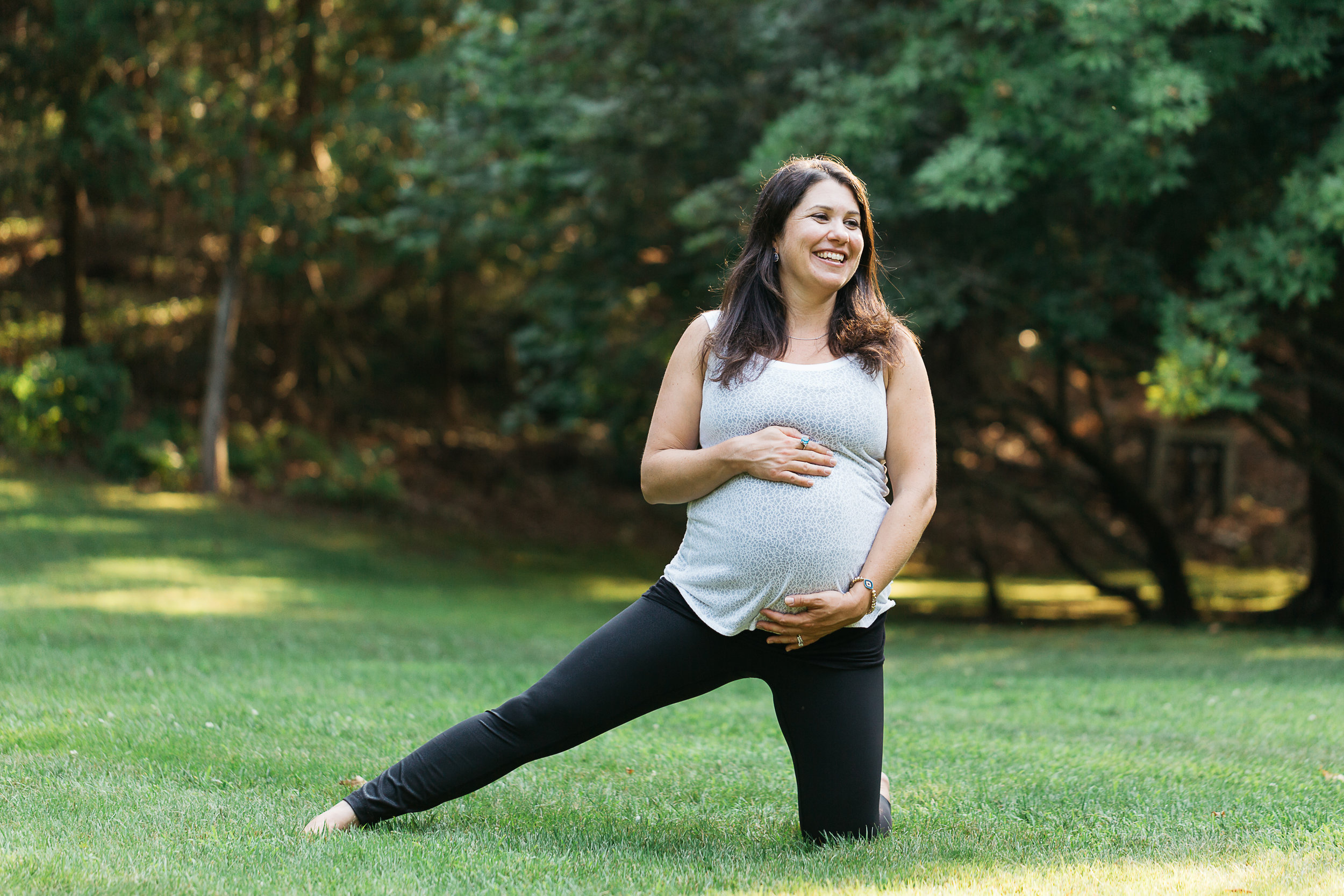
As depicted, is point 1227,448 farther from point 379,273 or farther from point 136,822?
point 136,822

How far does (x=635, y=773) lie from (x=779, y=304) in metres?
2.09

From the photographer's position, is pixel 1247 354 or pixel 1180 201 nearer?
pixel 1247 354

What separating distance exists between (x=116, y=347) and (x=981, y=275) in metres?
16.2

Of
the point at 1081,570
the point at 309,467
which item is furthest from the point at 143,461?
the point at 1081,570

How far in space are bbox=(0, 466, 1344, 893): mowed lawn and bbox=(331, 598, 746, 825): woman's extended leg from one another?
201 mm

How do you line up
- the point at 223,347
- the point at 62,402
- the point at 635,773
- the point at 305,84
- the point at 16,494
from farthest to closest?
the point at 305,84
the point at 223,347
the point at 62,402
the point at 16,494
the point at 635,773

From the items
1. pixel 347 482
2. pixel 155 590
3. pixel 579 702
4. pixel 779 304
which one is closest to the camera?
pixel 579 702

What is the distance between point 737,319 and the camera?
368 centimetres

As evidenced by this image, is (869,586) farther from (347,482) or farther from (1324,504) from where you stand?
(347,482)

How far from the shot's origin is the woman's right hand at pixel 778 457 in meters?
3.44

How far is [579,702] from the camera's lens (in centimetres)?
357

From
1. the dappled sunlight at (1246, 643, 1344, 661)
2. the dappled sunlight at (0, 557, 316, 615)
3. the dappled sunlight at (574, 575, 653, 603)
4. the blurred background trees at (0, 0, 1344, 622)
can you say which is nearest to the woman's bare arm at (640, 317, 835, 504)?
the blurred background trees at (0, 0, 1344, 622)

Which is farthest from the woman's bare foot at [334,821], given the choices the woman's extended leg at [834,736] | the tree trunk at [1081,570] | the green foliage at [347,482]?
the green foliage at [347,482]

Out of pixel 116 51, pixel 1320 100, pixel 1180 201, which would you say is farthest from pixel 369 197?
pixel 1320 100
